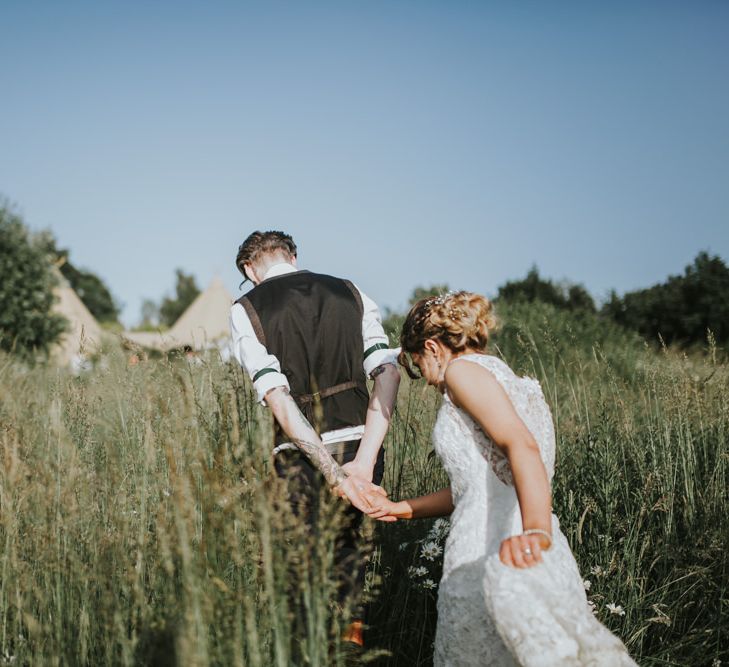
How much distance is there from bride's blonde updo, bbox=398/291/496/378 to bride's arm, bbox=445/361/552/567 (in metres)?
0.16

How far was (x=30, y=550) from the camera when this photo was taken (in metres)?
2.54

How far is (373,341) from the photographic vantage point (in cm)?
327

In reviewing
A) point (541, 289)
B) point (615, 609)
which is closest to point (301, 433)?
point (615, 609)

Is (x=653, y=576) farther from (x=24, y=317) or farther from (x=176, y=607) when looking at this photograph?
(x=24, y=317)

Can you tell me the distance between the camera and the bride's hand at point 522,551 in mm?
1907

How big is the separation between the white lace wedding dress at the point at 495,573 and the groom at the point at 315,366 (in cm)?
64

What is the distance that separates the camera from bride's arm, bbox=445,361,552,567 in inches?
76.8

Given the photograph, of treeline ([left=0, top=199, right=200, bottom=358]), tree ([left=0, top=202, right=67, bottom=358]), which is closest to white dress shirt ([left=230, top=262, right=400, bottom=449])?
treeline ([left=0, top=199, right=200, bottom=358])

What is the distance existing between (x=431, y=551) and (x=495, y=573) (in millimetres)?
1583

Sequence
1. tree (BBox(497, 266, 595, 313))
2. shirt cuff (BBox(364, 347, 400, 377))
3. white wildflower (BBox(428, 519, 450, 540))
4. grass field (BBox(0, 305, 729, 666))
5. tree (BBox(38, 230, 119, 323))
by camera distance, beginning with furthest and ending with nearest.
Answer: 1. tree (BBox(38, 230, 119, 323))
2. tree (BBox(497, 266, 595, 313))
3. white wildflower (BBox(428, 519, 450, 540))
4. shirt cuff (BBox(364, 347, 400, 377))
5. grass field (BBox(0, 305, 729, 666))

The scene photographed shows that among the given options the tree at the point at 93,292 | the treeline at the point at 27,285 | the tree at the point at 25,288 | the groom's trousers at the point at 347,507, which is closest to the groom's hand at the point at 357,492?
the groom's trousers at the point at 347,507

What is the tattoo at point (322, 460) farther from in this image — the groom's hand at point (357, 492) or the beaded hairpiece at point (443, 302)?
the beaded hairpiece at point (443, 302)

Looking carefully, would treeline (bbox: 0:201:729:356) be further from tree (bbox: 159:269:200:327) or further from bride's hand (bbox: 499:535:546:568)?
tree (bbox: 159:269:200:327)

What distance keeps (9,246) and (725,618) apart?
1706 cm
